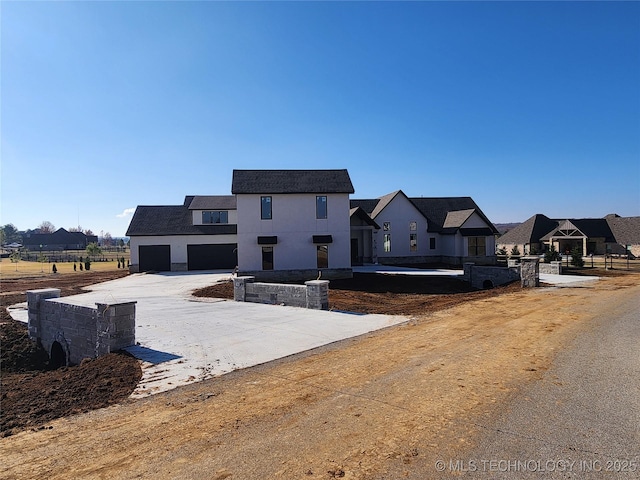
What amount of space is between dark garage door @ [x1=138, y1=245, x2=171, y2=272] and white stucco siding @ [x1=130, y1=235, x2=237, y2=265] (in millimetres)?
350

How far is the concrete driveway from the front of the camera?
7.52 meters

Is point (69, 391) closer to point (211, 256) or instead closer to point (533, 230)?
point (211, 256)

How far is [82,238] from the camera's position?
107438mm

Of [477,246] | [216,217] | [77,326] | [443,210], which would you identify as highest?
[443,210]

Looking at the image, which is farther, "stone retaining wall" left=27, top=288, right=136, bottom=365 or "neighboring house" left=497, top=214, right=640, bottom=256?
"neighboring house" left=497, top=214, right=640, bottom=256

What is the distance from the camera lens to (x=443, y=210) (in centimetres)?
4138

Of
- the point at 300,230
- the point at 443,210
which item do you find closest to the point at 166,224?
the point at 300,230

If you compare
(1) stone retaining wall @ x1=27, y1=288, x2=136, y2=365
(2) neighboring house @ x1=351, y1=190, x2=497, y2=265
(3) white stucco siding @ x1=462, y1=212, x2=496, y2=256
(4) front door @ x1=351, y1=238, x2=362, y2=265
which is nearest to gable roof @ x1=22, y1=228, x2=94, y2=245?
(4) front door @ x1=351, y1=238, x2=362, y2=265

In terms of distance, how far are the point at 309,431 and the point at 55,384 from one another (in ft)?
19.3

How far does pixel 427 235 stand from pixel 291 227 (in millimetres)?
18179

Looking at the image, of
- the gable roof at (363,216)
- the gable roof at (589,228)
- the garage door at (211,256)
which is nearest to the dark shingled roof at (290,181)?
the gable roof at (363,216)

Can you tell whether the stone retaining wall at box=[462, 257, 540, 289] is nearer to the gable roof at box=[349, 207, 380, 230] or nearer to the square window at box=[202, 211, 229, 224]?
the gable roof at box=[349, 207, 380, 230]

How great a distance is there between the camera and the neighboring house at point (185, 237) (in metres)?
35.1

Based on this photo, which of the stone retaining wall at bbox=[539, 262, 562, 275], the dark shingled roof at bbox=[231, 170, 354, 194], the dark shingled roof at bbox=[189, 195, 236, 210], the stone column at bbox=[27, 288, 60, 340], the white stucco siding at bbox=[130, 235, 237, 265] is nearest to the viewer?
the stone column at bbox=[27, 288, 60, 340]
